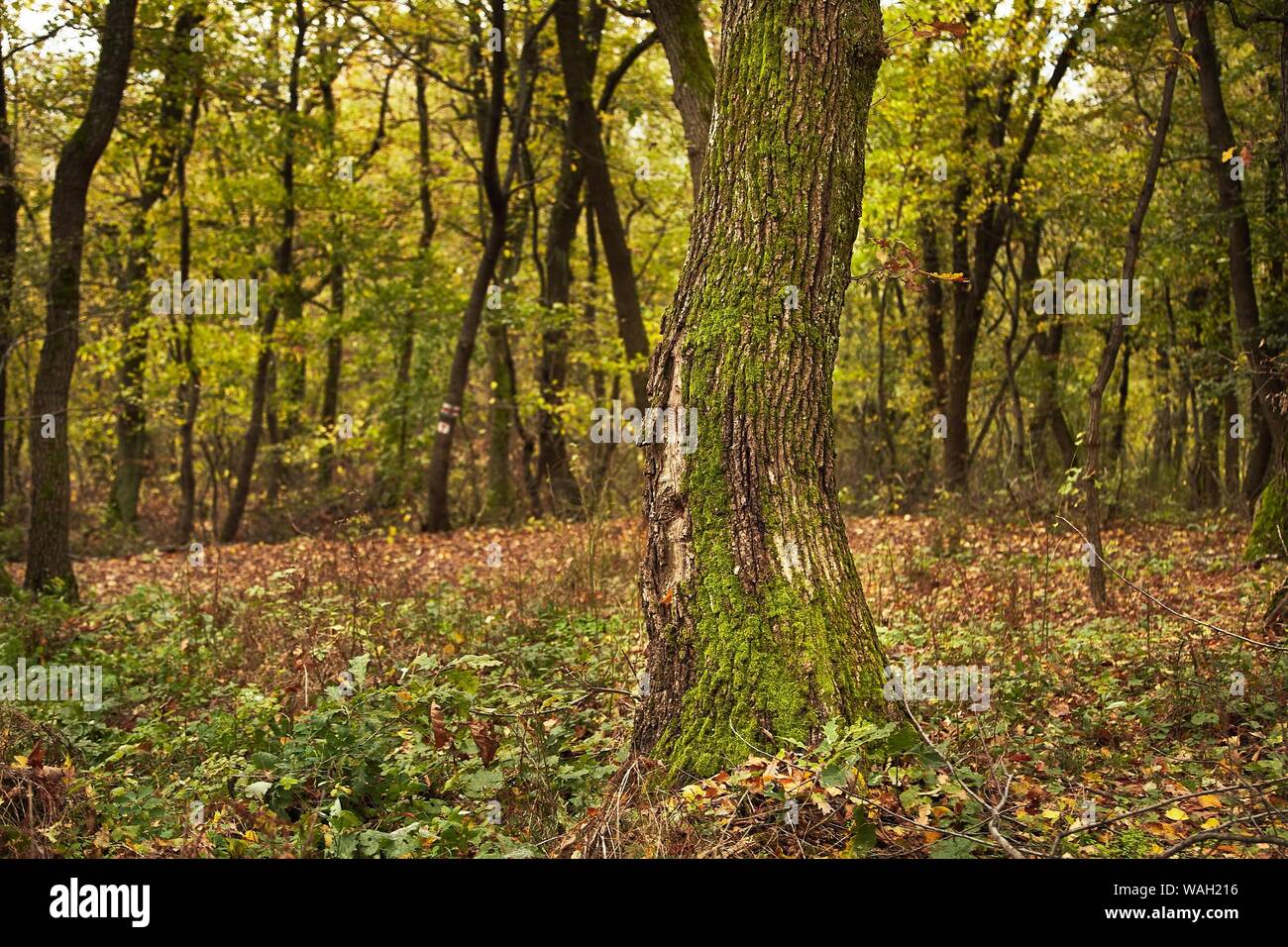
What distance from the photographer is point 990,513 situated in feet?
47.4

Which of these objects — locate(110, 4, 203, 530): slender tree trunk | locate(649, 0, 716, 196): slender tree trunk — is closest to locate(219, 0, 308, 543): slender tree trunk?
locate(110, 4, 203, 530): slender tree trunk

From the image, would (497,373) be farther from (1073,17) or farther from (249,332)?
(1073,17)

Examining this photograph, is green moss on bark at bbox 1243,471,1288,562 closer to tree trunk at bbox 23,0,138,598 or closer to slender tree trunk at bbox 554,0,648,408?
slender tree trunk at bbox 554,0,648,408

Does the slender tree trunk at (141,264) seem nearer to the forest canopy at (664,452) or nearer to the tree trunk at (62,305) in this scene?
the forest canopy at (664,452)

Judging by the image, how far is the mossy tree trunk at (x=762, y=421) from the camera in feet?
16.4

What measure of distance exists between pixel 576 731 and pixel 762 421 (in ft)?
7.20

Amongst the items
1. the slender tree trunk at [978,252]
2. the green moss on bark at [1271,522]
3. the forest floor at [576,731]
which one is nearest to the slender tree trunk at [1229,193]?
the green moss on bark at [1271,522]

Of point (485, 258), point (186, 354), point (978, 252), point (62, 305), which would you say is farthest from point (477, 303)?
point (978, 252)

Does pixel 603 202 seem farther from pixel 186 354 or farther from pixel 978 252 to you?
pixel 186 354
